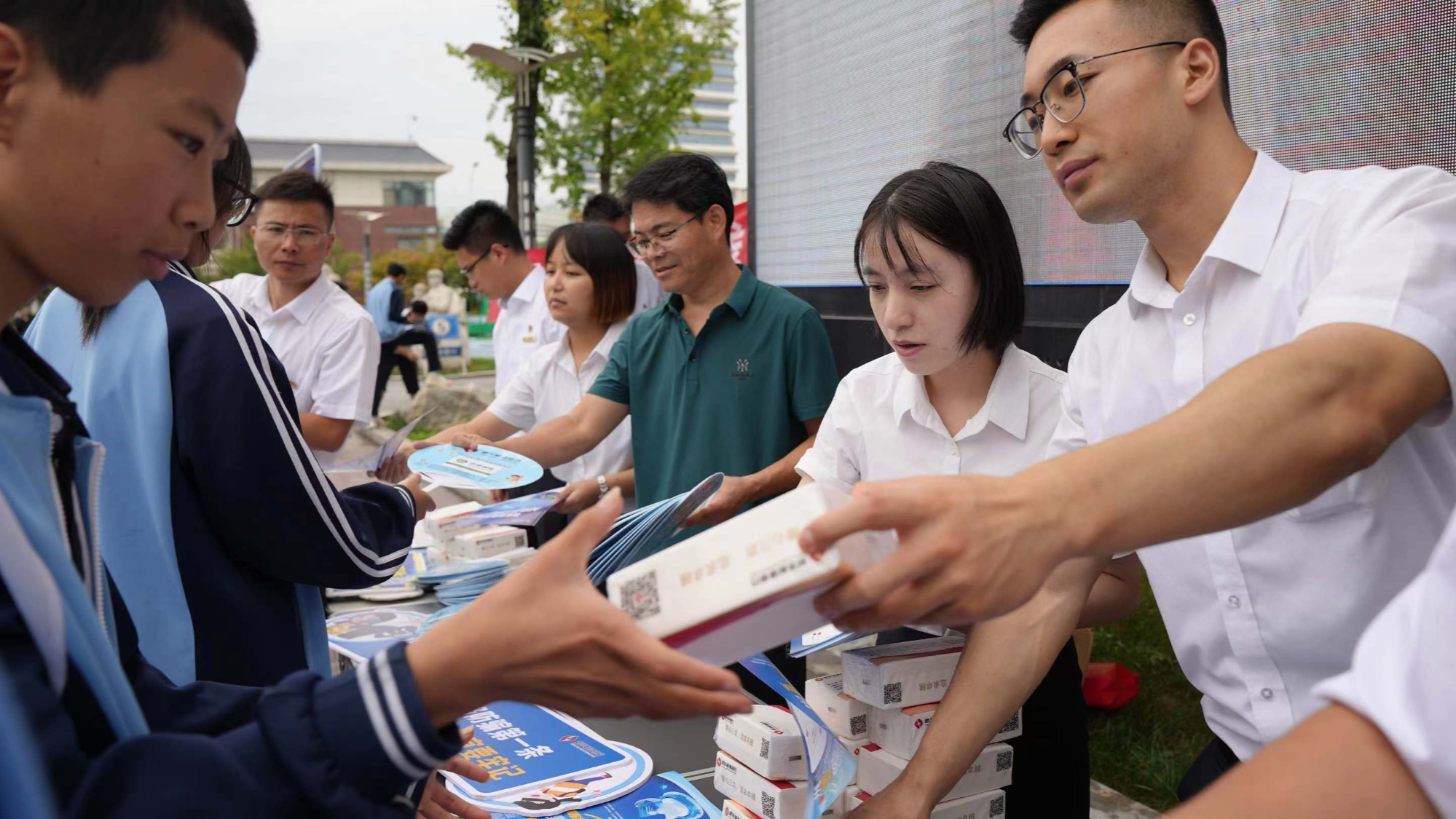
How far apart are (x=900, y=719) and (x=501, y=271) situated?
4.35 metres

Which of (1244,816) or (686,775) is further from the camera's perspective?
(686,775)

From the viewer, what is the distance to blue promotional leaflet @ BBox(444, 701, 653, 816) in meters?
1.62

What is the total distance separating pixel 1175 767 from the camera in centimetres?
328

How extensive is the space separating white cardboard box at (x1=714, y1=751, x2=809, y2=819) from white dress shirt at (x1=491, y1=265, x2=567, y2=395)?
142 inches

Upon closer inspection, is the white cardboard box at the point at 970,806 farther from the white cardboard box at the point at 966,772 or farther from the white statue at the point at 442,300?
the white statue at the point at 442,300

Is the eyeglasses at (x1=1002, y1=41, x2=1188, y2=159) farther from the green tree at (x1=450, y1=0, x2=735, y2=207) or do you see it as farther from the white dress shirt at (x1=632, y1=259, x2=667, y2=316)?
the green tree at (x1=450, y1=0, x2=735, y2=207)

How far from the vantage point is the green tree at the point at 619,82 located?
13555mm

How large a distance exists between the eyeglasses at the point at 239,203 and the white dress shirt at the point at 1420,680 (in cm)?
190

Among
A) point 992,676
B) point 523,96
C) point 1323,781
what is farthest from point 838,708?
point 523,96

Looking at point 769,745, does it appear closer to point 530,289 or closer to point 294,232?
point 294,232

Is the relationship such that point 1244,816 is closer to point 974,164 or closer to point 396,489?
point 396,489

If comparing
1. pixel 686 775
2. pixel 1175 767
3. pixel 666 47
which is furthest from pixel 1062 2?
pixel 666 47

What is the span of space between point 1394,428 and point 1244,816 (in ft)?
1.81

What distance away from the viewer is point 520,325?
207 inches
